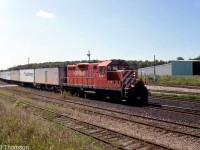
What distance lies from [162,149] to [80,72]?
18581 millimetres

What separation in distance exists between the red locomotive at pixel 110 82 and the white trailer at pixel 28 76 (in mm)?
16324

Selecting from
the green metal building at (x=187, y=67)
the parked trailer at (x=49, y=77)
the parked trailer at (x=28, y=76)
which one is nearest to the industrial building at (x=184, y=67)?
the green metal building at (x=187, y=67)

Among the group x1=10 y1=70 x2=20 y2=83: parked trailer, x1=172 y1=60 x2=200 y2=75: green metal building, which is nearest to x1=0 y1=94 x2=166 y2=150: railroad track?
x1=10 y1=70 x2=20 y2=83: parked trailer

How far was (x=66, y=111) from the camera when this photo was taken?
60.7ft

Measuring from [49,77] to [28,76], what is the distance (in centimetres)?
1111

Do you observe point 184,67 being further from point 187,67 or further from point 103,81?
point 103,81

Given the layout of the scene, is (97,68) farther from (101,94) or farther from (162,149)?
(162,149)

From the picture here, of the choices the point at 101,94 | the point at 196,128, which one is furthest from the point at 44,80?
the point at 196,128

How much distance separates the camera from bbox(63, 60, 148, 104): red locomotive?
2145 centimetres

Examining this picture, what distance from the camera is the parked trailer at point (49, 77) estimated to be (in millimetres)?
32125

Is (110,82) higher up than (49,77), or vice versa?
(49,77)

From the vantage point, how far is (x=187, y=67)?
5972 cm

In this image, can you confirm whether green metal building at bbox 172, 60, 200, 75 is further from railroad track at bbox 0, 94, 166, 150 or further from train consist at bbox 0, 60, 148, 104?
railroad track at bbox 0, 94, 166, 150

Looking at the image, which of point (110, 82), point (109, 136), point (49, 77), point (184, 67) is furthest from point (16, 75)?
point (109, 136)
